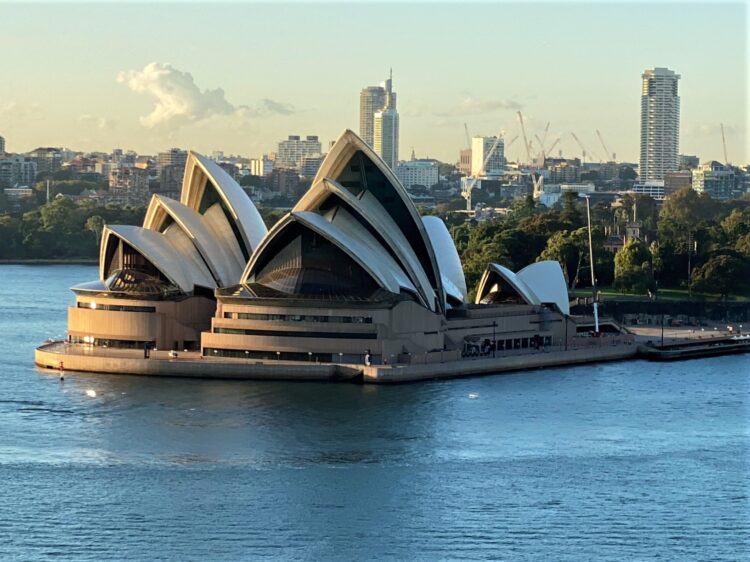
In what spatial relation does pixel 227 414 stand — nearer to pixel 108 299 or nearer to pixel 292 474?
pixel 292 474

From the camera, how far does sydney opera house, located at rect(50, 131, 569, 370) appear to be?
1764 inches

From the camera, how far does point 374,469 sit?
32.4 meters

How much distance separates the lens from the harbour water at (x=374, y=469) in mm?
27234

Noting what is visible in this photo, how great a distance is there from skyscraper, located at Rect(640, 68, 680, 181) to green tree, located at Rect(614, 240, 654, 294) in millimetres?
127132

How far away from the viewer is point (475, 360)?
4600 centimetres

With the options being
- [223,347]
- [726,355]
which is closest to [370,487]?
[223,347]

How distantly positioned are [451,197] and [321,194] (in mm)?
122845

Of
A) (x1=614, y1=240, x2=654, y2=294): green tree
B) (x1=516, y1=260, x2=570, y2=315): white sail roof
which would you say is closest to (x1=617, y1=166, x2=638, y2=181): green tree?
(x1=614, y1=240, x2=654, y2=294): green tree

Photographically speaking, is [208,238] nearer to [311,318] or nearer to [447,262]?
[311,318]

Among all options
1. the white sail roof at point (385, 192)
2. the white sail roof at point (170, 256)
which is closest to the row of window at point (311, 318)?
the white sail roof at point (385, 192)

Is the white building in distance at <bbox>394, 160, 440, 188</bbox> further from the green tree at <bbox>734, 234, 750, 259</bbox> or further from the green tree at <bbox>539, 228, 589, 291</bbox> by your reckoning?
the green tree at <bbox>539, 228, 589, 291</bbox>

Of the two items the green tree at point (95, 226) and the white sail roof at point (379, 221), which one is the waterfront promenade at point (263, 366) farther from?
the green tree at point (95, 226)

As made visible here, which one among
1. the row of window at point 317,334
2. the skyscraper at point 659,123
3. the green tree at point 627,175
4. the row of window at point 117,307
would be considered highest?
the skyscraper at point 659,123

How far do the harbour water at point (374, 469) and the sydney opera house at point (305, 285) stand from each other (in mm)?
2364
